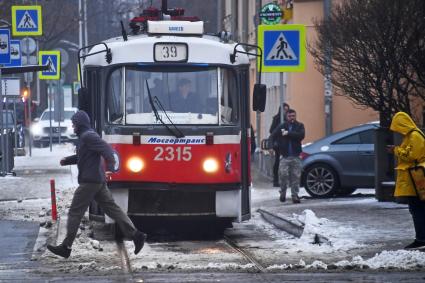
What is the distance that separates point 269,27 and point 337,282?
→ 1124 centimetres

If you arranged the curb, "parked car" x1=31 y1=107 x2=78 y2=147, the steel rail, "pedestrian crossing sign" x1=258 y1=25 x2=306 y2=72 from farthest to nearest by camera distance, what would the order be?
"parked car" x1=31 y1=107 x2=78 y2=147, "pedestrian crossing sign" x1=258 y1=25 x2=306 y2=72, the curb, the steel rail

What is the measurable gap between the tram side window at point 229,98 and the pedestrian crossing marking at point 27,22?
16.2 m

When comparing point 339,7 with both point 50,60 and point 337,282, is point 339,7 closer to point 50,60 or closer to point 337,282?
point 337,282

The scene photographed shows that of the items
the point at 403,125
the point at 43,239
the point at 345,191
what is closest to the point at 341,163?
the point at 345,191

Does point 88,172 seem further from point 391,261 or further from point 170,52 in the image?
point 391,261

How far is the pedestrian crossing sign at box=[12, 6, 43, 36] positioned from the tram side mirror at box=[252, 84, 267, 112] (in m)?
15.7

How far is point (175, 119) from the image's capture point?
16844 millimetres

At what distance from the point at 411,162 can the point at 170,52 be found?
155 inches

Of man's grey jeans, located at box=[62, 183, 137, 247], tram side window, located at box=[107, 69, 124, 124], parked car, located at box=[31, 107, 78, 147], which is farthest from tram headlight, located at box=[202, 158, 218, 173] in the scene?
parked car, located at box=[31, 107, 78, 147]

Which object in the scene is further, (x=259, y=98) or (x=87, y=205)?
(x=259, y=98)

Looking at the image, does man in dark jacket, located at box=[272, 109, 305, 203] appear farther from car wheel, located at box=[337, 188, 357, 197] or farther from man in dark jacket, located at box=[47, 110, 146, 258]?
man in dark jacket, located at box=[47, 110, 146, 258]

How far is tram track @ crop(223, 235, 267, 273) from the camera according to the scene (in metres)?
13.8

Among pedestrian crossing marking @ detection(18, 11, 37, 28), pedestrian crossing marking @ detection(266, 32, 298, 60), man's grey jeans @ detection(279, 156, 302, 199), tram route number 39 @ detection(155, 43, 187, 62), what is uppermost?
pedestrian crossing marking @ detection(18, 11, 37, 28)

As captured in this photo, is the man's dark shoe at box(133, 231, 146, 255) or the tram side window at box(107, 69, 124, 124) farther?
the tram side window at box(107, 69, 124, 124)
